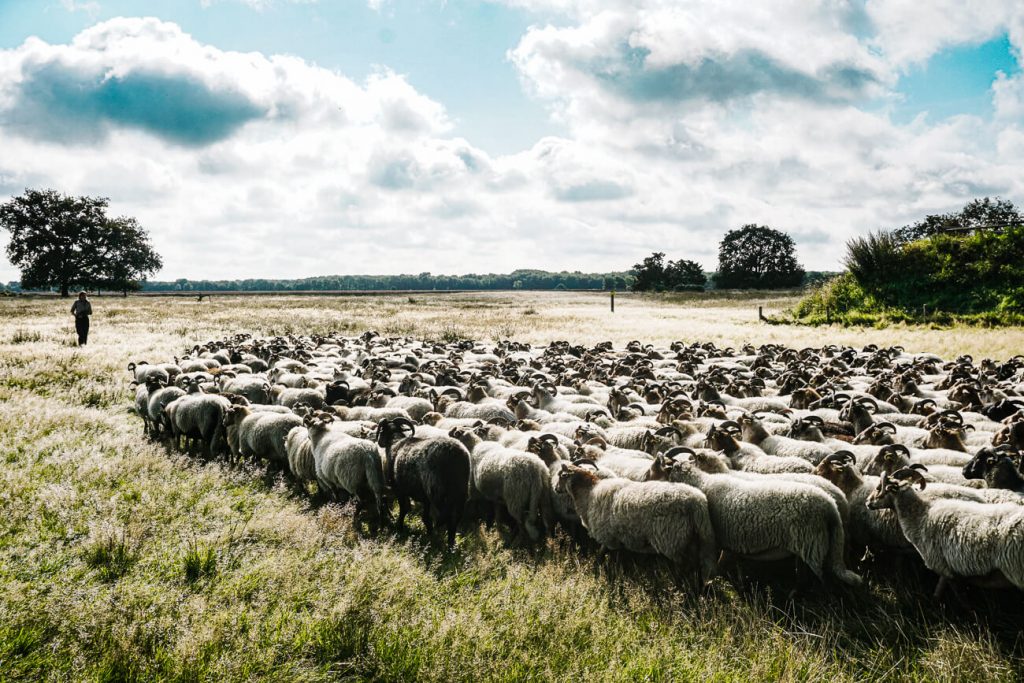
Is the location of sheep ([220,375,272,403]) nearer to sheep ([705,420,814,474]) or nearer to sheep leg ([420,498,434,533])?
sheep leg ([420,498,434,533])

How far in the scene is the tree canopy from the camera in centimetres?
10712

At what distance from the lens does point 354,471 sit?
25.1 ft

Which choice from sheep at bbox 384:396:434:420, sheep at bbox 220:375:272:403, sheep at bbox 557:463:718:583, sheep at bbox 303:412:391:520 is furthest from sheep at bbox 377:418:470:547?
sheep at bbox 220:375:272:403

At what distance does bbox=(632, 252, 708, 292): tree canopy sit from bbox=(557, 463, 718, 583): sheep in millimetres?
103977

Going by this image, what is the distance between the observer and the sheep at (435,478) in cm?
709

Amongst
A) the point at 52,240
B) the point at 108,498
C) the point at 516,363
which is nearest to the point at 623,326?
the point at 516,363

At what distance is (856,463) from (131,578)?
8723 mm

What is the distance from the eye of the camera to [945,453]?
7.24 metres

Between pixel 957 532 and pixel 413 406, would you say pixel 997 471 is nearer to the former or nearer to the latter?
pixel 957 532

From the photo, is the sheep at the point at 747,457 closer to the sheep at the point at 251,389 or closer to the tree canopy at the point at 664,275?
the sheep at the point at 251,389

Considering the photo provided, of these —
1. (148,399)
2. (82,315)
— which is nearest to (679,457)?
(148,399)

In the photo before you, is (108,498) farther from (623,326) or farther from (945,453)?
(623,326)

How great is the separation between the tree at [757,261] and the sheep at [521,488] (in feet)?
343

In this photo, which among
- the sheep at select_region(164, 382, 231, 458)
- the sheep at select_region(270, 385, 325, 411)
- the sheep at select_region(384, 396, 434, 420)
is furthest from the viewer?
the sheep at select_region(270, 385, 325, 411)
